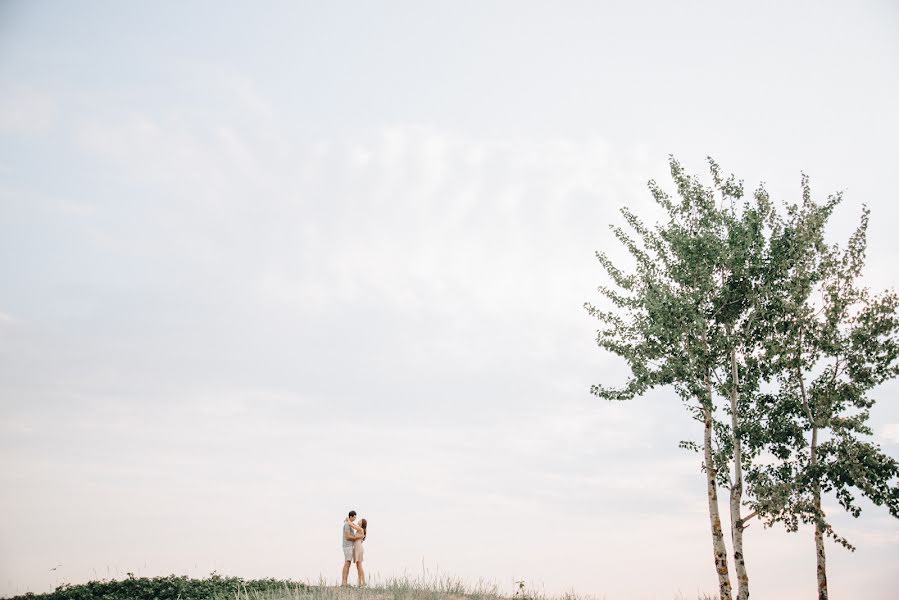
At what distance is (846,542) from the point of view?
24594 mm

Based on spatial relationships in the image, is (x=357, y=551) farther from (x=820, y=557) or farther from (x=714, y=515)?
(x=820, y=557)

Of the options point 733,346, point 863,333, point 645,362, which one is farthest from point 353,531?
point 863,333

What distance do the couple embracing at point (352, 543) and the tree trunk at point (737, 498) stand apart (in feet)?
42.8

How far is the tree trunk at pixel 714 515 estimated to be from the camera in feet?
80.3

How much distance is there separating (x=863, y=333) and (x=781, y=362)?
3179 mm

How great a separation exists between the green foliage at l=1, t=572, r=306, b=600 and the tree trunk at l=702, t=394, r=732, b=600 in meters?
14.5

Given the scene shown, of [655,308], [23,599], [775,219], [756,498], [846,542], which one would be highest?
[775,219]

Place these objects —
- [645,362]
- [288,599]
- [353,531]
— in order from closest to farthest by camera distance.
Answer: [288,599] < [353,531] < [645,362]

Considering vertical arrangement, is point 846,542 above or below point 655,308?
below

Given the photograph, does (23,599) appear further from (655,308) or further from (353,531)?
(655,308)

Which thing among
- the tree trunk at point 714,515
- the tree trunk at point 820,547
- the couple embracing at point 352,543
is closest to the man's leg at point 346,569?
the couple embracing at point 352,543

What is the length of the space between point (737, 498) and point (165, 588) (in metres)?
21.2

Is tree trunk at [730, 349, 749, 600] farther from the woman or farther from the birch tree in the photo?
the woman

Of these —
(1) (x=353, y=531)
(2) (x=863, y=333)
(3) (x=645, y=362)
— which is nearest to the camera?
(1) (x=353, y=531)
